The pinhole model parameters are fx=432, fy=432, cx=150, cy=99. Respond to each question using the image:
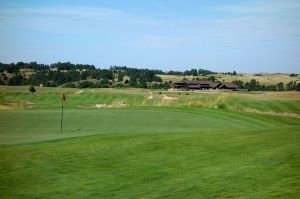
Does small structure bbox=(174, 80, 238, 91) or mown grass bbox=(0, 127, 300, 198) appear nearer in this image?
mown grass bbox=(0, 127, 300, 198)

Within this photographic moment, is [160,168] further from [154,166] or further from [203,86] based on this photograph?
[203,86]

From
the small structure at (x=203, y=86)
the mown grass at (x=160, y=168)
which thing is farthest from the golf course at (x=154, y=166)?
the small structure at (x=203, y=86)

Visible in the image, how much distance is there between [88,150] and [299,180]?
692 cm

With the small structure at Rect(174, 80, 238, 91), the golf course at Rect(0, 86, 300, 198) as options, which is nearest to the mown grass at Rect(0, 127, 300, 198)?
the golf course at Rect(0, 86, 300, 198)

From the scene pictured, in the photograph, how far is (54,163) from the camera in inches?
463

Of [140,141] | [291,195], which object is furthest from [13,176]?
[291,195]

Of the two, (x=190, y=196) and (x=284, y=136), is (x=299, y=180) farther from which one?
(x=284, y=136)

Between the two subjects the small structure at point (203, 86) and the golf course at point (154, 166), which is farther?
the small structure at point (203, 86)

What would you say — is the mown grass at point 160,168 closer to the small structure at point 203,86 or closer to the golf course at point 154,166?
the golf course at point 154,166

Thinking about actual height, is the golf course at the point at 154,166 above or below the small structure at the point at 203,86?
above

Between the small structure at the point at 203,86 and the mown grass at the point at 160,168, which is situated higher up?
the mown grass at the point at 160,168

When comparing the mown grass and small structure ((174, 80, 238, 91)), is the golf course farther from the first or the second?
small structure ((174, 80, 238, 91))

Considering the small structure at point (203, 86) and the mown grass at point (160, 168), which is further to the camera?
the small structure at point (203, 86)

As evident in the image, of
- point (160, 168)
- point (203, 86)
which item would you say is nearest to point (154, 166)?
point (160, 168)
